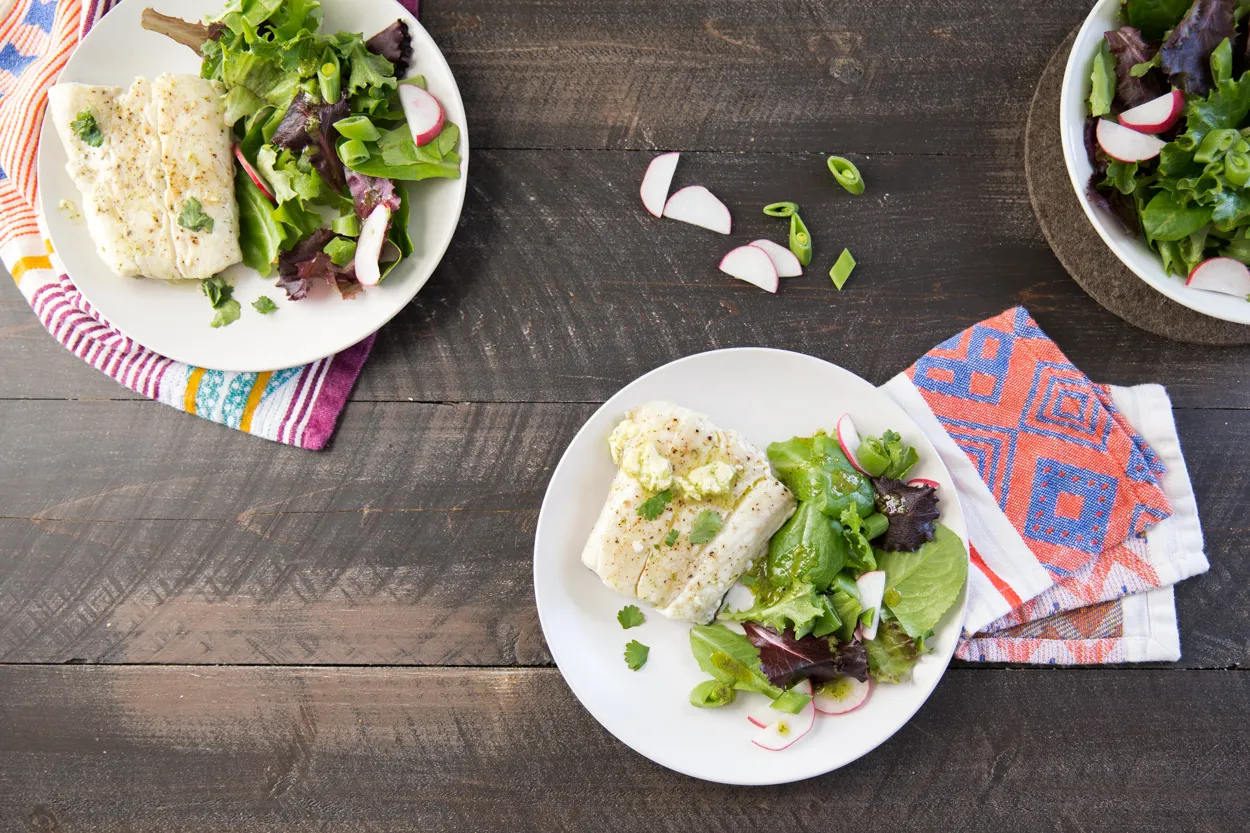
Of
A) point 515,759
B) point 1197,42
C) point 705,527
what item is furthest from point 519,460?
point 1197,42

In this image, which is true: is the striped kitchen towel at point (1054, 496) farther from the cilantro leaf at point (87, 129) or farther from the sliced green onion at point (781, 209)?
the cilantro leaf at point (87, 129)

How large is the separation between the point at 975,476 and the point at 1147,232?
0.66 meters

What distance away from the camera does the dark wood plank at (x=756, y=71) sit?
2168 mm

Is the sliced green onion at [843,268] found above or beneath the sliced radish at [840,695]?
above

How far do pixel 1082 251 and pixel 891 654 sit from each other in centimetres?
113

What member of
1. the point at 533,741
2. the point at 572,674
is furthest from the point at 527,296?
the point at 533,741

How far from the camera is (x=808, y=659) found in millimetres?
1876

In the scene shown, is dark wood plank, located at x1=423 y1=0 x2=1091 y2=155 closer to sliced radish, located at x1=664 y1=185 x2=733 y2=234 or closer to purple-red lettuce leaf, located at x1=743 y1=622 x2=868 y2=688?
sliced radish, located at x1=664 y1=185 x2=733 y2=234

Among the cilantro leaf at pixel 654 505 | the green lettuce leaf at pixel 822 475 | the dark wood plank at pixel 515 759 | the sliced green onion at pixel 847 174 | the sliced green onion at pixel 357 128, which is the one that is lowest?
the dark wood plank at pixel 515 759

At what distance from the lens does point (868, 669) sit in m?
1.92

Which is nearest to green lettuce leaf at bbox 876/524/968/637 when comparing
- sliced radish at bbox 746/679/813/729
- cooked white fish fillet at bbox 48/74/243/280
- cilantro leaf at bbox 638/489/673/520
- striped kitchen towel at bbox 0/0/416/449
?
sliced radish at bbox 746/679/813/729

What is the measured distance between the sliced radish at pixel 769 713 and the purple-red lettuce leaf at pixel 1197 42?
152 centimetres

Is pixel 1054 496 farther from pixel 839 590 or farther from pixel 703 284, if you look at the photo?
pixel 703 284

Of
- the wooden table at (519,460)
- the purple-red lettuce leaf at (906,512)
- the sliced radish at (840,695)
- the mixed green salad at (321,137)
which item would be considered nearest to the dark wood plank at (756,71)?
the wooden table at (519,460)
